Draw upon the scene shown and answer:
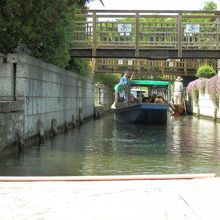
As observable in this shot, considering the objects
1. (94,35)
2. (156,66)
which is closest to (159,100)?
(94,35)

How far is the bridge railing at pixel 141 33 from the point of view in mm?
25125

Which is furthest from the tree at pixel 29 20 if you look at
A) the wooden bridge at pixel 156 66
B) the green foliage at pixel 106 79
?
the green foliage at pixel 106 79

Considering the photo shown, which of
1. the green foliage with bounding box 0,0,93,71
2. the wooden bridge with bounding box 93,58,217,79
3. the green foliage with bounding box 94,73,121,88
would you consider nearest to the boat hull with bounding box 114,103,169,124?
the green foliage with bounding box 0,0,93,71

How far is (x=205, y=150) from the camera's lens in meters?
13.9

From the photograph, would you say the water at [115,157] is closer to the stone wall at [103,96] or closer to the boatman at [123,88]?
the boatman at [123,88]

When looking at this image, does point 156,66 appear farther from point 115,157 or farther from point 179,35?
point 115,157

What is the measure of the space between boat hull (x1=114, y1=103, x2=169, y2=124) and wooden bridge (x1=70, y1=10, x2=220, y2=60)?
2.45m

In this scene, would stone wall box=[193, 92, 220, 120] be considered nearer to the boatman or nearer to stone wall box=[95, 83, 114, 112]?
the boatman

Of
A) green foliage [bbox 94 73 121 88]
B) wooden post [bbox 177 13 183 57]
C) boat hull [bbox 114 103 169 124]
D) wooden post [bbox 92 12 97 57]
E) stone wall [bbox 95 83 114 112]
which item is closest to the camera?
boat hull [bbox 114 103 169 124]

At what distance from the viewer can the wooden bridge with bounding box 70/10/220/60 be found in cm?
2483

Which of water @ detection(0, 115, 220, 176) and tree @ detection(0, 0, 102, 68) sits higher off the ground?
tree @ detection(0, 0, 102, 68)

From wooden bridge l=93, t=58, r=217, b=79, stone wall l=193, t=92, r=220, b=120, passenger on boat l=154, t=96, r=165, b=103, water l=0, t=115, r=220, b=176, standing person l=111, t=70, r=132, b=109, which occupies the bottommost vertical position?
water l=0, t=115, r=220, b=176
